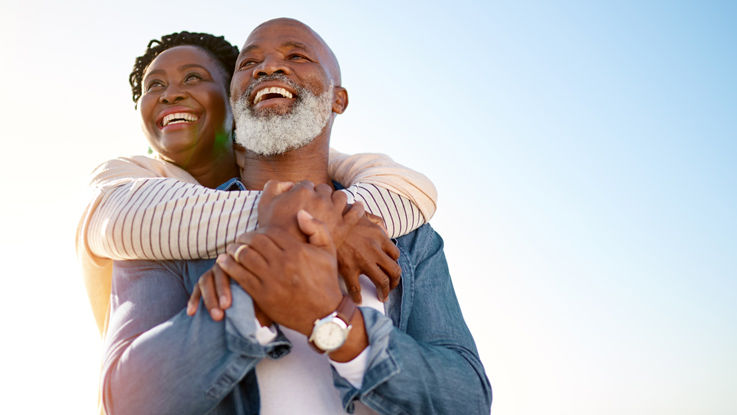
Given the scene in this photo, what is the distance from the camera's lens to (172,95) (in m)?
3.65

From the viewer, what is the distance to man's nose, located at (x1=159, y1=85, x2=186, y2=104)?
3.66 meters

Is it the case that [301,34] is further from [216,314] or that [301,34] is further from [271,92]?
[216,314]

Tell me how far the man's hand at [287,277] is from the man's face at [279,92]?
4.05 ft

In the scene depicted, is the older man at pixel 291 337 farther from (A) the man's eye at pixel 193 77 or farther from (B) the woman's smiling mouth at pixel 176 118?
(A) the man's eye at pixel 193 77

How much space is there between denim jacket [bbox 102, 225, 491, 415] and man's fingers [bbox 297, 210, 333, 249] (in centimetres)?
24

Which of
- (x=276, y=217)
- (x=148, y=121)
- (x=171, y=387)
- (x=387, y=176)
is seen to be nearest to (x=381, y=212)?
(x=387, y=176)

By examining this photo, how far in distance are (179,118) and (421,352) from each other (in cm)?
209

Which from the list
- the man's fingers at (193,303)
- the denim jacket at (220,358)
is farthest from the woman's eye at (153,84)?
the man's fingers at (193,303)

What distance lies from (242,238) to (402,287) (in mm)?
777

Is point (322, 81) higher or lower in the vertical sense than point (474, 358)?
higher

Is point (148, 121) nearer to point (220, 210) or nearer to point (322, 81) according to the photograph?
point (322, 81)

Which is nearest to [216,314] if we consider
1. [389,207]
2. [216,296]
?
[216,296]

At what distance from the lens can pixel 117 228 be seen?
92.8 inches

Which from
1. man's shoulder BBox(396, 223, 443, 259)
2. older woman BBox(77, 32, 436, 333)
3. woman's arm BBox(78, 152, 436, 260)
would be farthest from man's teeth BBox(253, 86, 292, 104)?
man's shoulder BBox(396, 223, 443, 259)
